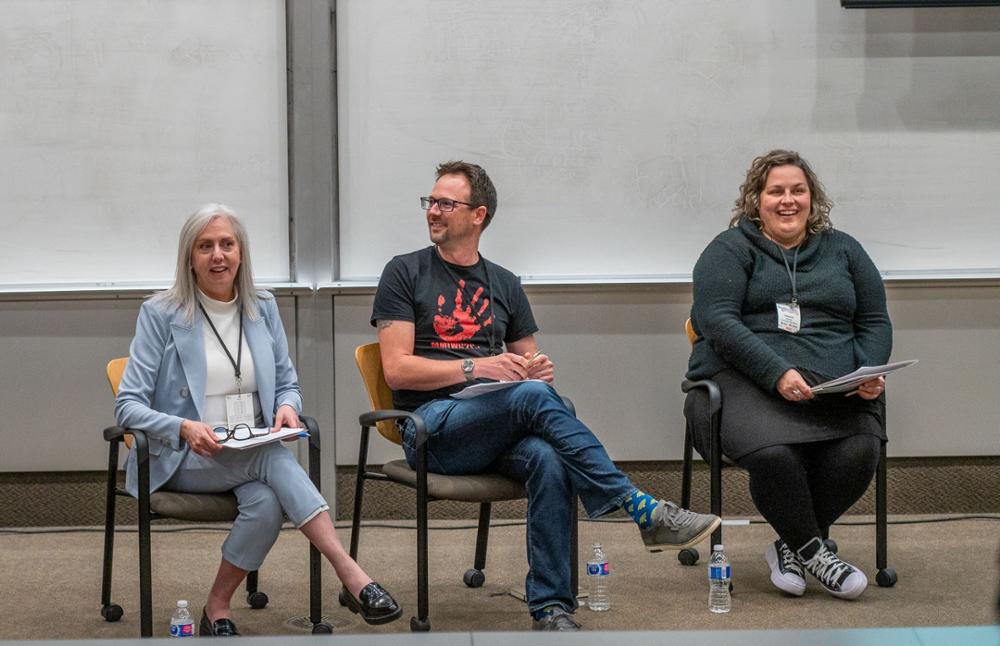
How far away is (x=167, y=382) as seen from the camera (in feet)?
10.6

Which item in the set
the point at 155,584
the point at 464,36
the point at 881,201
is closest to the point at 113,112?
the point at 464,36

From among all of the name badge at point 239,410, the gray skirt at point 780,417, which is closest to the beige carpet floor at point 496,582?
the gray skirt at point 780,417

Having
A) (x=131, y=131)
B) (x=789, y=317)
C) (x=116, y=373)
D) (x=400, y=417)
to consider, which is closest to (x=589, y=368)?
(x=789, y=317)

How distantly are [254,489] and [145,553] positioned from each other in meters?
0.32

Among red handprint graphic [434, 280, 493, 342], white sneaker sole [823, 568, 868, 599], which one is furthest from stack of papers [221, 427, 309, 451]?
white sneaker sole [823, 568, 868, 599]

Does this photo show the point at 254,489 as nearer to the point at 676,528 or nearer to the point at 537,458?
the point at 537,458

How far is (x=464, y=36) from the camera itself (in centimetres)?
442

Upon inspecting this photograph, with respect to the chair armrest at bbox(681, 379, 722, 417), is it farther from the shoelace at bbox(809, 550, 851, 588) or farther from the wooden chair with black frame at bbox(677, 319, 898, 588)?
the shoelace at bbox(809, 550, 851, 588)

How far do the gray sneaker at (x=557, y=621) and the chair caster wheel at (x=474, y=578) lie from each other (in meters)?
0.62

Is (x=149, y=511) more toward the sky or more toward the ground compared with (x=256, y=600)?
more toward the sky

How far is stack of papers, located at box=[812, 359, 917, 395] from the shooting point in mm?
3385

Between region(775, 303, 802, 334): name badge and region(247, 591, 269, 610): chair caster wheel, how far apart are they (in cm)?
177

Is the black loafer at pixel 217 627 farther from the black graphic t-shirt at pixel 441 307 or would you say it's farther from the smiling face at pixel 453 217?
the smiling face at pixel 453 217

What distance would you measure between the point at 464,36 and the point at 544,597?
2.24 meters
